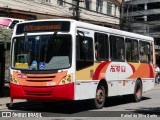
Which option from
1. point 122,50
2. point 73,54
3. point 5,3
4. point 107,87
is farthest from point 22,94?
point 5,3

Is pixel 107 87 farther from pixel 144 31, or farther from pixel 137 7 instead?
pixel 137 7

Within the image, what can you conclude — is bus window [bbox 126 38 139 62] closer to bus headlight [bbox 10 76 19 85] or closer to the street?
the street

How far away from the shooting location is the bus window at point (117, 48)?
17.3m

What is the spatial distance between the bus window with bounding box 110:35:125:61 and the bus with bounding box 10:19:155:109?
305mm

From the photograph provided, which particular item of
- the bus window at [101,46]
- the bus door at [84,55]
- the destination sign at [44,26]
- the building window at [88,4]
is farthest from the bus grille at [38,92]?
the building window at [88,4]

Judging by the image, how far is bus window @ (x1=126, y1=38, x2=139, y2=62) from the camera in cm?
1900

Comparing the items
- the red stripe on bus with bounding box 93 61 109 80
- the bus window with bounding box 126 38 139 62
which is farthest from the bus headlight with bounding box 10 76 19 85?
the bus window with bounding box 126 38 139 62

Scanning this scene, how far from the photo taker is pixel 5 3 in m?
31.4

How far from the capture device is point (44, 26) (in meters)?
14.9

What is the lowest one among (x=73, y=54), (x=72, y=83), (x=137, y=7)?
(x=72, y=83)

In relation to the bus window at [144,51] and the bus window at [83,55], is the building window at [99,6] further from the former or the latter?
the bus window at [83,55]

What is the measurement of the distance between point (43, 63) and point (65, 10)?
2552 cm

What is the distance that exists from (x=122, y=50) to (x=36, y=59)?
16.0 feet

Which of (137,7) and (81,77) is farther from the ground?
(137,7)
